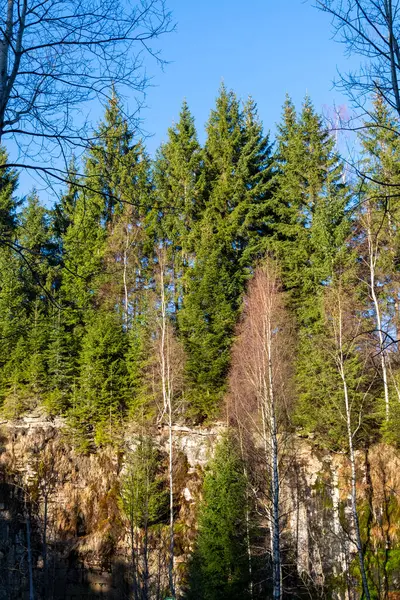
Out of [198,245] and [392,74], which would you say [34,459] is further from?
[392,74]

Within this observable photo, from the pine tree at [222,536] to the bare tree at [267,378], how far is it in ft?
3.13

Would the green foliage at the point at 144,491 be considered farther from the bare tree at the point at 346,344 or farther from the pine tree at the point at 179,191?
the pine tree at the point at 179,191

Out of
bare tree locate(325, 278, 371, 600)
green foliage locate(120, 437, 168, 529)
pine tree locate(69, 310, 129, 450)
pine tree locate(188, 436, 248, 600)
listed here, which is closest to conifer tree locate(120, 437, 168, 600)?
green foliage locate(120, 437, 168, 529)

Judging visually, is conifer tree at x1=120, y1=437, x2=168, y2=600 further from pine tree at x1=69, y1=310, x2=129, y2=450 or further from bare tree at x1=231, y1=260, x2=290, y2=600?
bare tree at x1=231, y1=260, x2=290, y2=600

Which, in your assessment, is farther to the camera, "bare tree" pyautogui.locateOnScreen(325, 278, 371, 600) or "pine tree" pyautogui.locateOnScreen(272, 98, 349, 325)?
"pine tree" pyautogui.locateOnScreen(272, 98, 349, 325)

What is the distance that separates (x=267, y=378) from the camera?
48.9ft

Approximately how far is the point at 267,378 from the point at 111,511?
7.99m

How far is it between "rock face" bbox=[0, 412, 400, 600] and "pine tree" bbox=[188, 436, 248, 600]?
1620mm

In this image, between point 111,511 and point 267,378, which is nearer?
point 267,378

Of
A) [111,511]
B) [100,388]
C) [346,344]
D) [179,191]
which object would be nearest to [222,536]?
[346,344]

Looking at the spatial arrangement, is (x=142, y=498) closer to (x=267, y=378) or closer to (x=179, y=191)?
(x=267, y=378)

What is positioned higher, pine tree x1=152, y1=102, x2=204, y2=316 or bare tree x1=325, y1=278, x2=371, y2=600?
pine tree x1=152, y1=102, x2=204, y2=316

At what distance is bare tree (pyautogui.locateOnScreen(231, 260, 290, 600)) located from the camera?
1250 centimetres

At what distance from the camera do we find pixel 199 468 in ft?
61.6
